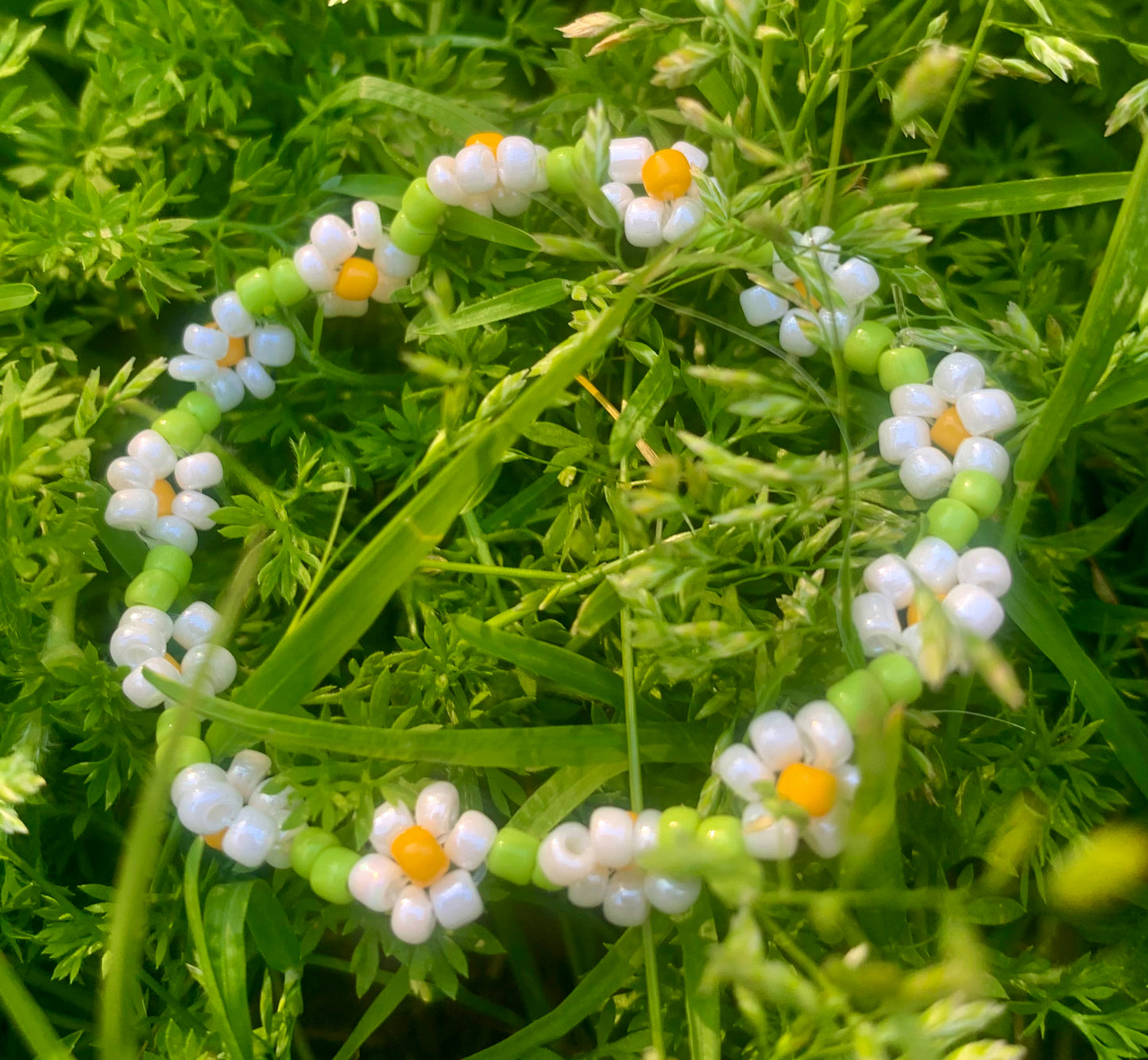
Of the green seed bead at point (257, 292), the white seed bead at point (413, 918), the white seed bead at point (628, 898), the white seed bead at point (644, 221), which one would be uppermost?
the white seed bead at point (644, 221)

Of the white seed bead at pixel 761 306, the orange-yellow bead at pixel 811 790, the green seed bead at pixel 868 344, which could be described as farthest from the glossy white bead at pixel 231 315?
the orange-yellow bead at pixel 811 790

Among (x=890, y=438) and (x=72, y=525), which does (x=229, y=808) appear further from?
(x=890, y=438)

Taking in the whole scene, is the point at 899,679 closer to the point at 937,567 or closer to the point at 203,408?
the point at 937,567

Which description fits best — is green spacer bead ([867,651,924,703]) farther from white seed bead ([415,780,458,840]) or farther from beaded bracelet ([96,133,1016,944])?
white seed bead ([415,780,458,840])

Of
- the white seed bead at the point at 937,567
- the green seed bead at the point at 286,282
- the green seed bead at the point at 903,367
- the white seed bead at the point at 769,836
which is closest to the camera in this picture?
the white seed bead at the point at 769,836

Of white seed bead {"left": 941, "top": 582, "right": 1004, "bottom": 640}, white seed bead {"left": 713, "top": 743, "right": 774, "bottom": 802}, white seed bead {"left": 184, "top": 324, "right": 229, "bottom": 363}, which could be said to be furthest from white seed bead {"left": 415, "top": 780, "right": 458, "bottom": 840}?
white seed bead {"left": 184, "top": 324, "right": 229, "bottom": 363}

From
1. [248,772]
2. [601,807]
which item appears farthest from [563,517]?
[248,772]

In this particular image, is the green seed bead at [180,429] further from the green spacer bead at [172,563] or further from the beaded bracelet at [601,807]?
the green spacer bead at [172,563]
